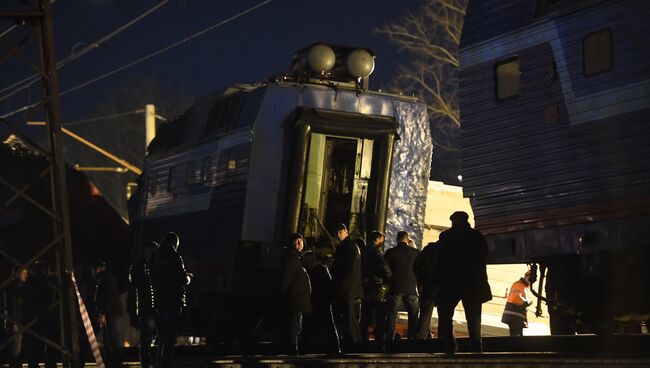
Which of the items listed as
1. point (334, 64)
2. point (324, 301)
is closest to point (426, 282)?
point (324, 301)

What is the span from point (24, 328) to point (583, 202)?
7.15m

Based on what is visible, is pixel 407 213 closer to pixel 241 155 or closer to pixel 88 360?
pixel 241 155

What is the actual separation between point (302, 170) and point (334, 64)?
2091 millimetres

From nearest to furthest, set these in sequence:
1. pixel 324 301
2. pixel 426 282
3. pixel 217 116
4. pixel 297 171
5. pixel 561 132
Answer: pixel 561 132, pixel 426 282, pixel 324 301, pixel 297 171, pixel 217 116

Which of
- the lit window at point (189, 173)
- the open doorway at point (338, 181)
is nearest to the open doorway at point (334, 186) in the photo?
the open doorway at point (338, 181)

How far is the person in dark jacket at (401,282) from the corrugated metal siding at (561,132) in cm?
142

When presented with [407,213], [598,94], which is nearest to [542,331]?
[407,213]

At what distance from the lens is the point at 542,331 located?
27.0 meters

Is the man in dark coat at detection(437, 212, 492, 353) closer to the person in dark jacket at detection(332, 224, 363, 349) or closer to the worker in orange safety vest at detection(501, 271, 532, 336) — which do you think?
the person in dark jacket at detection(332, 224, 363, 349)

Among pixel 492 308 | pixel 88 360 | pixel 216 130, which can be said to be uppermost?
pixel 216 130

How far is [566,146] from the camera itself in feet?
50.0

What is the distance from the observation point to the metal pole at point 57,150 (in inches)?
637

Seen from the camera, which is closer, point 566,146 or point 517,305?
point 566,146

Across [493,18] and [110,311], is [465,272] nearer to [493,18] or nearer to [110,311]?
[493,18]
